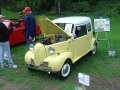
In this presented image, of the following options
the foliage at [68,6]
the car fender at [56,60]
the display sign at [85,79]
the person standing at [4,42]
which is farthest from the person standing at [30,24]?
the foliage at [68,6]

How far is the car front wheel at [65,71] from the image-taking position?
27.3ft

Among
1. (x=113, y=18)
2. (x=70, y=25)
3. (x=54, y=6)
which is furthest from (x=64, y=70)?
(x=54, y=6)

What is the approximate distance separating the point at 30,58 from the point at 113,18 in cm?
2107

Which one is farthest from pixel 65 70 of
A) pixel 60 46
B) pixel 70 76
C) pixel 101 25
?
pixel 101 25

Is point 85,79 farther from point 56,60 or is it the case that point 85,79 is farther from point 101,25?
point 101,25

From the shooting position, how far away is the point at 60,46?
872cm

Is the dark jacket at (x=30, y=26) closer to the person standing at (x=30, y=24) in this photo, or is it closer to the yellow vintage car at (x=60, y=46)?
the person standing at (x=30, y=24)

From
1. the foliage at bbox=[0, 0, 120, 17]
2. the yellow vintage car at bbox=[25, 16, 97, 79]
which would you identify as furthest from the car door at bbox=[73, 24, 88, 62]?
the foliage at bbox=[0, 0, 120, 17]

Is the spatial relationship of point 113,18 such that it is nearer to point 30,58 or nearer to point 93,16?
point 93,16

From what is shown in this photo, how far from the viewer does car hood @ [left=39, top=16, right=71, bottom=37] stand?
29.2 feet

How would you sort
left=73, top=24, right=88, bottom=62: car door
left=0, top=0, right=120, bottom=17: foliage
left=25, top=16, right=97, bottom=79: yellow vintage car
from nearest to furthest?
left=25, top=16, right=97, bottom=79: yellow vintage car
left=73, top=24, right=88, bottom=62: car door
left=0, top=0, right=120, bottom=17: foliage

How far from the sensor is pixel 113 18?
94.0 ft

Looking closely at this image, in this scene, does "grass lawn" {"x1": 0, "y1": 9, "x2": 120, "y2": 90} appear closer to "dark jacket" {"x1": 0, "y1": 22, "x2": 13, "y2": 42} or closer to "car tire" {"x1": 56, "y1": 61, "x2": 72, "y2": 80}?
"car tire" {"x1": 56, "y1": 61, "x2": 72, "y2": 80}

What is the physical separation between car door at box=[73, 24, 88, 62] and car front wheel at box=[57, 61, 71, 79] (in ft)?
2.10
